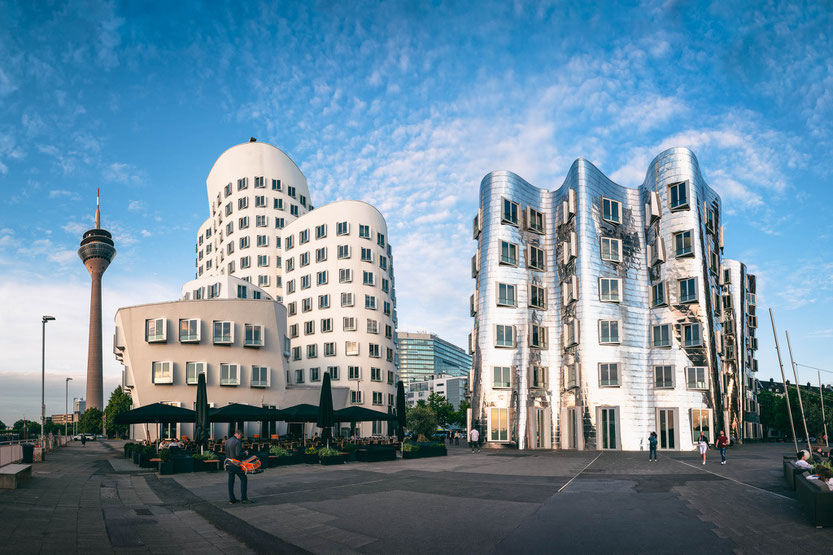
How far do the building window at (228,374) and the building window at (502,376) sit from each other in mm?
21922

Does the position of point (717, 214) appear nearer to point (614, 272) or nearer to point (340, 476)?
point (614, 272)

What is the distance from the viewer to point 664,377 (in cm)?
4744

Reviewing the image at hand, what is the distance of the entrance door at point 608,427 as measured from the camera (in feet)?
152

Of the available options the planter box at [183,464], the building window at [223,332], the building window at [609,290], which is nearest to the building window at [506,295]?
the building window at [609,290]

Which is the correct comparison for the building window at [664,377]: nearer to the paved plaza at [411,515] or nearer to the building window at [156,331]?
the paved plaza at [411,515]

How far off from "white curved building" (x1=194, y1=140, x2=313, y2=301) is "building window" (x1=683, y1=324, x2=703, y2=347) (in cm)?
5311

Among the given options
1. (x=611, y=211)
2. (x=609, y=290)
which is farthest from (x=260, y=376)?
(x=611, y=211)

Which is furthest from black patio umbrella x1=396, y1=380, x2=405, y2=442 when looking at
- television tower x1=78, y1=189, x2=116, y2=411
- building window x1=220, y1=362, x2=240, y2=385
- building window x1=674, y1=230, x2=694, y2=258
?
television tower x1=78, y1=189, x2=116, y2=411

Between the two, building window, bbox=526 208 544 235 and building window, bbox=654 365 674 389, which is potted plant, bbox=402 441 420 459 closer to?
building window, bbox=654 365 674 389

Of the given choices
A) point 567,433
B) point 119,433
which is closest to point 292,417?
point 567,433

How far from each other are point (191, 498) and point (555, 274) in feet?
132

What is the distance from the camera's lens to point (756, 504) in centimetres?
1650

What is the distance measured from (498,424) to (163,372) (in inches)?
1095

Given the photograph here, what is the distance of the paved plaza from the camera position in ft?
37.9
